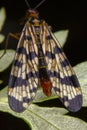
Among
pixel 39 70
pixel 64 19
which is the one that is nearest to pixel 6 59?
pixel 39 70

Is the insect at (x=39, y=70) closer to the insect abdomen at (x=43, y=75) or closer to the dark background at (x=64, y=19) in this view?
the insect abdomen at (x=43, y=75)

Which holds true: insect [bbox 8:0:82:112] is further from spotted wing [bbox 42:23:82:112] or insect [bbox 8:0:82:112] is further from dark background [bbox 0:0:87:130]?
dark background [bbox 0:0:87:130]

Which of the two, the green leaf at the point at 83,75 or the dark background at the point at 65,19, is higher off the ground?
the dark background at the point at 65,19

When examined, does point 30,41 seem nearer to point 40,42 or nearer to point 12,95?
point 40,42

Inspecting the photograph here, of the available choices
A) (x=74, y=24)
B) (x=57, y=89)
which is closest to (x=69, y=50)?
(x=74, y=24)

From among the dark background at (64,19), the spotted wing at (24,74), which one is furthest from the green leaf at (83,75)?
the spotted wing at (24,74)

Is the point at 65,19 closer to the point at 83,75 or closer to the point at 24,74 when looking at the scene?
the point at 83,75
